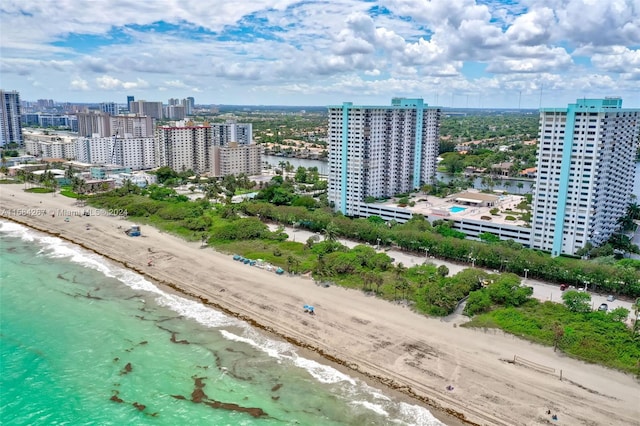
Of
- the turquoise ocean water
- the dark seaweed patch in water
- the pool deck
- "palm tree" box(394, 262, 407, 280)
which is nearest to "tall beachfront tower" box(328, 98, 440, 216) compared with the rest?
the pool deck

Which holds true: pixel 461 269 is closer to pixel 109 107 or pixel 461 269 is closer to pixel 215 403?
pixel 215 403

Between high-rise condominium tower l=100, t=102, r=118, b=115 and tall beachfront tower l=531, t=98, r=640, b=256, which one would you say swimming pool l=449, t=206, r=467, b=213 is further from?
high-rise condominium tower l=100, t=102, r=118, b=115

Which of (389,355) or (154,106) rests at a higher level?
(154,106)

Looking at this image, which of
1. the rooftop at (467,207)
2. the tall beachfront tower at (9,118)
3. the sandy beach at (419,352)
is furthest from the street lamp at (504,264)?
the tall beachfront tower at (9,118)

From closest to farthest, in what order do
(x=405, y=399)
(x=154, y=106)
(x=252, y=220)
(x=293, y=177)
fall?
(x=405, y=399)
(x=252, y=220)
(x=293, y=177)
(x=154, y=106)

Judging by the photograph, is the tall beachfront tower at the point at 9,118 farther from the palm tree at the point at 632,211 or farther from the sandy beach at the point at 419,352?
the palm tree at the point at 632,211

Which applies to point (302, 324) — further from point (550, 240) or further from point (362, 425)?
point (550, 240)

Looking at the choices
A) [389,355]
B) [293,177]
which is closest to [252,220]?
[389,355]
